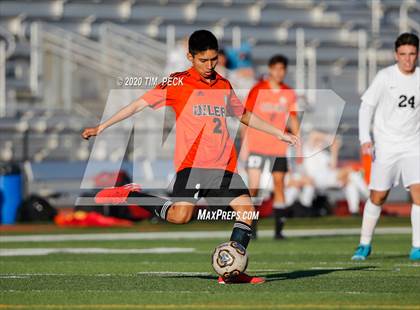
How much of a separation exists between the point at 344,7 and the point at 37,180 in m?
12.4

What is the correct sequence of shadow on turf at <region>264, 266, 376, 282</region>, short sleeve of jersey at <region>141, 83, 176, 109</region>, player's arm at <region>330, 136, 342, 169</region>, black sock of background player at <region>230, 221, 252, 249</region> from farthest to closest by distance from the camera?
player's arm at <region>330, 136, 342, 169</region>, shadow on turf at <region>264, 266, 376, 282</region>, short sleeve of jersey at <region>141, 83, 176, 109</region>, black sock of background player at <region>230, 221, 252, 249</region>

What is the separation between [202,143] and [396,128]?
320 cm

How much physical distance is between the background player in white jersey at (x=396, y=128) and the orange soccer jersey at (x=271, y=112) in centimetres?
345

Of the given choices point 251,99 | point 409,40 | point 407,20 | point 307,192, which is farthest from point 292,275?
point 407,20

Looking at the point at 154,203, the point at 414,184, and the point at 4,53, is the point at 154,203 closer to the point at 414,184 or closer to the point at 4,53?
the point at 414,184

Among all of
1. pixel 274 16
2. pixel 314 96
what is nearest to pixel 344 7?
pixel 274 16

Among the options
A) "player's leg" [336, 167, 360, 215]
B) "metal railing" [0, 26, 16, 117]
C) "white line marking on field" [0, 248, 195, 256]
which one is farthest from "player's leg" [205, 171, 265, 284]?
"metal railing" [0, 26, 16, 117]

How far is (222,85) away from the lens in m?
8.22

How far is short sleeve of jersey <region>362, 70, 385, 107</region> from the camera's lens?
10711 millimetres

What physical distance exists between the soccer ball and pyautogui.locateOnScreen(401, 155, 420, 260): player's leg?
11.3 ft

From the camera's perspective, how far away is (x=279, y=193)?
14.5 meters

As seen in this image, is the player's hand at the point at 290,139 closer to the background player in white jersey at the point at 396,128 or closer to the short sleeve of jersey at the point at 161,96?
the short sleeve of jersey at the point at 161,96

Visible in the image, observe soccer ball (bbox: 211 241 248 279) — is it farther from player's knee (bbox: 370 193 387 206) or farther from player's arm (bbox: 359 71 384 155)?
player's knee (bbox: 370 193 387 206)

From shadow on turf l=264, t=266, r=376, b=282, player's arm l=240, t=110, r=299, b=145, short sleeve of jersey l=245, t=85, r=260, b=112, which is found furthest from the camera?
short sleeve of jersey l=245, t=85, r=260, b=112
